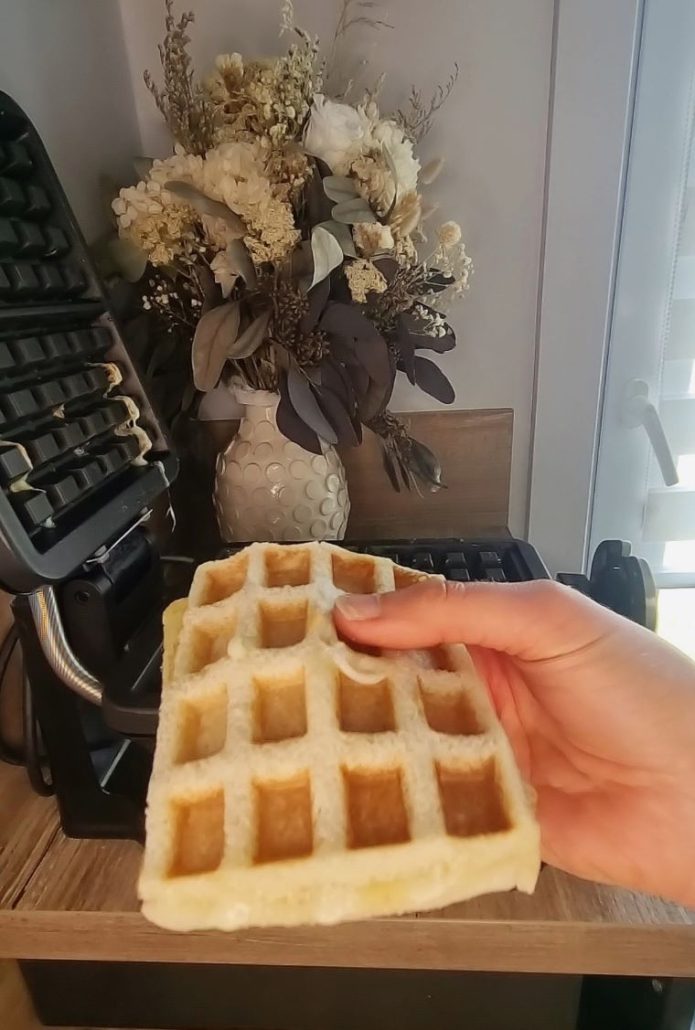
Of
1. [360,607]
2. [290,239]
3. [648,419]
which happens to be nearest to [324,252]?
[290,239]

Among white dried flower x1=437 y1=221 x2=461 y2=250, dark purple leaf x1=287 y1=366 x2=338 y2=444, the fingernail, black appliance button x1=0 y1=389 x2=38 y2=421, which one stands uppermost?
white dried flower x1=437 y1=221 x2=461 y2=250

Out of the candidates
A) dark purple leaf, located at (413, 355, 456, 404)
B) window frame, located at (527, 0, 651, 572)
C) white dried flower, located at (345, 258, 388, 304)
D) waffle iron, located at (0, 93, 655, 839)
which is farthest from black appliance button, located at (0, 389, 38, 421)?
window frame, located at (527, 0, 651, 572)

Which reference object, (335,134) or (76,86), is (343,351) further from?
(76,86)

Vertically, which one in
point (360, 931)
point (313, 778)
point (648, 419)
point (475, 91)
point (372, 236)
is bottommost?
point (360, 931)

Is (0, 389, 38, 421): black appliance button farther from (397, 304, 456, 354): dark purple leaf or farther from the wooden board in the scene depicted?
the wooden board

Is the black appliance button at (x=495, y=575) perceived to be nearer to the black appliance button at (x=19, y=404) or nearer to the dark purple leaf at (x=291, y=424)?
the dark purple leaf at (x=291, y=424)

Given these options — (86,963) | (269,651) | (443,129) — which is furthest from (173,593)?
(443,129)

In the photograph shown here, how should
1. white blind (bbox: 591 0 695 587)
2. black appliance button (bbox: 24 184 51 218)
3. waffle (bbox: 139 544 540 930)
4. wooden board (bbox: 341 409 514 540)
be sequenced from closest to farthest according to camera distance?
waffle (bbox: 139 544 540 930)
black appliance button (bbox: 24 184 51 218)
white blind (bbox: 591 0 695 587)
wooden board (bbox: 341 409 514 540)
